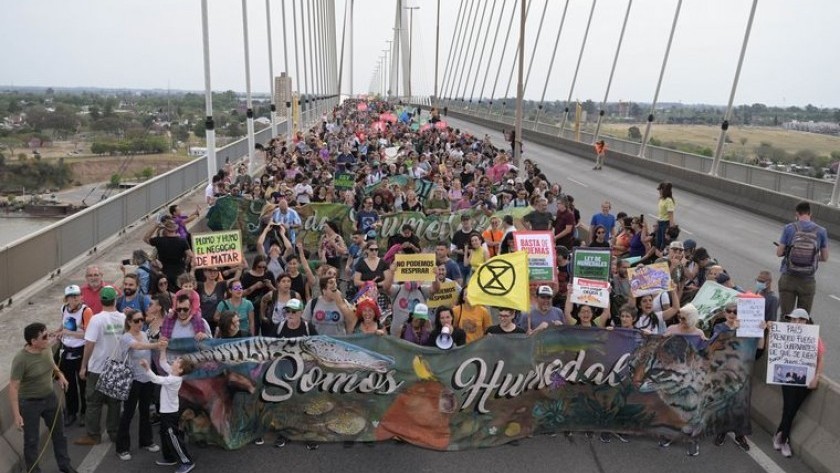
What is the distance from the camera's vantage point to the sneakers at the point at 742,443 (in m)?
8.01

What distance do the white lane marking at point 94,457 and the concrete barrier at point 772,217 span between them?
6.18 metres

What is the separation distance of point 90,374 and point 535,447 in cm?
413

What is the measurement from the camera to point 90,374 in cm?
793

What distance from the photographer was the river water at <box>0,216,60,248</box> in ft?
164

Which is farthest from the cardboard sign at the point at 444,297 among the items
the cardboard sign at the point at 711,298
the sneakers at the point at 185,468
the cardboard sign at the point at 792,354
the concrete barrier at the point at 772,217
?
the cardboard sign at the point at 792,354

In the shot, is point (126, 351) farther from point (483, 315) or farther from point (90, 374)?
point (483, 315)

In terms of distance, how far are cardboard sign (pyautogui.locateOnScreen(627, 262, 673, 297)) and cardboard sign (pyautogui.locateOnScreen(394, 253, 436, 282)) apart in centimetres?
233

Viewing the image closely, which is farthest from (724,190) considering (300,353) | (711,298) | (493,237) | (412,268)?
(300,353)

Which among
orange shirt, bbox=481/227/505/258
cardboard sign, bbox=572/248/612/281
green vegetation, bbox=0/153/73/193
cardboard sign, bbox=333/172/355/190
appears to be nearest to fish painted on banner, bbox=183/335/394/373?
cardboard sign, bbox=572/248/612/281

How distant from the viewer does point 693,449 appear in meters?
8.00

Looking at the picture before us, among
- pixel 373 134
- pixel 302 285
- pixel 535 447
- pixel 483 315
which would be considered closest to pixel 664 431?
pixel 535 447

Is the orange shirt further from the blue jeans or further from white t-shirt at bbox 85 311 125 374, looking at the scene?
white t-shirt at bbox 85 311 125 374

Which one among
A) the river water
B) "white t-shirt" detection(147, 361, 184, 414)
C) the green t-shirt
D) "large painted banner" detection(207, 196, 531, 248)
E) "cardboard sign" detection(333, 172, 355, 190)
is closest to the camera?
the green t-shirt

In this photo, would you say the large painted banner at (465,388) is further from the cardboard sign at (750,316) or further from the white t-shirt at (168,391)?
the white t-shirt at (168,391)
